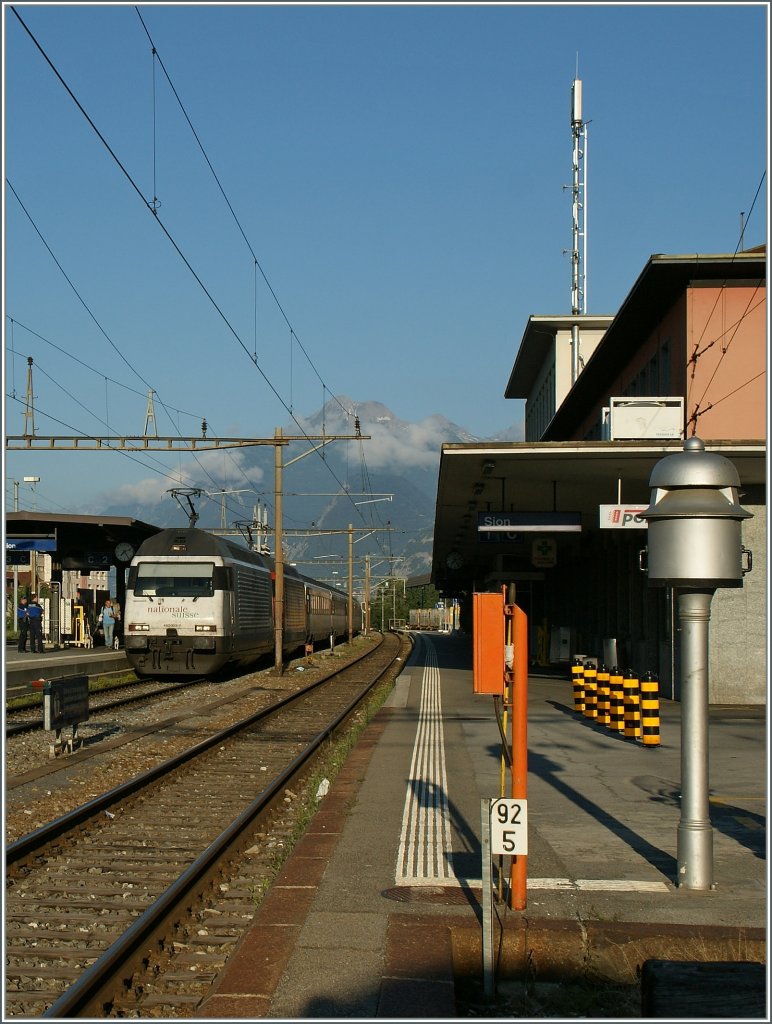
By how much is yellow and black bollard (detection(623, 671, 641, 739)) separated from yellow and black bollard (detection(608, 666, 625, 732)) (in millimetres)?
131

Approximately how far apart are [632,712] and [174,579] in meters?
13.1

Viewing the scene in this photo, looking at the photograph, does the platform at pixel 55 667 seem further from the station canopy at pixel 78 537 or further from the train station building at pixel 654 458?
the train station building at pixel 654 458

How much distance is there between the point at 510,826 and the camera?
20.3 ft

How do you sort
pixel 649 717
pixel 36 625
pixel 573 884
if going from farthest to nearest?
pixel 36 625 → pixel 649 717 → pixel 573 884

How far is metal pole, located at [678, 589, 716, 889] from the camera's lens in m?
6.87

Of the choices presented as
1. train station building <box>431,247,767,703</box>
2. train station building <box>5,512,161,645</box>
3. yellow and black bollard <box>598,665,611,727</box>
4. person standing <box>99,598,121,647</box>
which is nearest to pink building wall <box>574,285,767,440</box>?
train station building <box>431,247,767,703</box>

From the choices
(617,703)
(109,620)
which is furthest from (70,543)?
(617,703)

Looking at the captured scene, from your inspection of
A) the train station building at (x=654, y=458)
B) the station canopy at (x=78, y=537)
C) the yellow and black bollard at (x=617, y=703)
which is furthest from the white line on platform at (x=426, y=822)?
the station canopy at (x=78, y=537)

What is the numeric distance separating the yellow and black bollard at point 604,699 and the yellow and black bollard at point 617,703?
0.08 m

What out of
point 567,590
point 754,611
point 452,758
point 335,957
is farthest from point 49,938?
point 567,590

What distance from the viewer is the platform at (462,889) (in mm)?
5266

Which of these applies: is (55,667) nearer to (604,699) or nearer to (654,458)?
(604,699)

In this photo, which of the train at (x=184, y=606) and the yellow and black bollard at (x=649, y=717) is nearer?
the yellow and black bollard at (x=649, y=717)

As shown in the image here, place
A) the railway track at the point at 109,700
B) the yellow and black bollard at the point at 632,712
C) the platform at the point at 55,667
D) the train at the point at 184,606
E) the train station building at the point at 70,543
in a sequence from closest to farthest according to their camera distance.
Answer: the yellow and black bollard at the point at 632,712 → the railway track at the point at 109,700 → the platform at the point at 55,667 → the train at the point at 184,606 → the train station building at the point at 70,543
